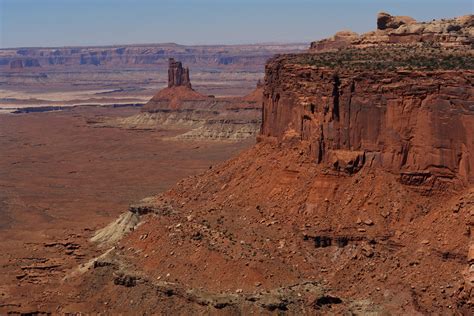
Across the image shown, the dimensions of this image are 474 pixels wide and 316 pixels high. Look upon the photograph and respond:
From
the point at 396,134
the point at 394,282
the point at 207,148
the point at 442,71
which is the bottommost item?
the point at 207,148

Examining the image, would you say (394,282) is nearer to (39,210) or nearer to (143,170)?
(39,210)

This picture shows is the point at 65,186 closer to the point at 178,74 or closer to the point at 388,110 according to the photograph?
the point at 388,110

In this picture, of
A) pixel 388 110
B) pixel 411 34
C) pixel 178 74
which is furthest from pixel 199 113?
pixel 388 110

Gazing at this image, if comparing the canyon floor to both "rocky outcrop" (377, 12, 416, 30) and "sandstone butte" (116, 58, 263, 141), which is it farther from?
"rocky outcrop" (377, 12, 416, 30)

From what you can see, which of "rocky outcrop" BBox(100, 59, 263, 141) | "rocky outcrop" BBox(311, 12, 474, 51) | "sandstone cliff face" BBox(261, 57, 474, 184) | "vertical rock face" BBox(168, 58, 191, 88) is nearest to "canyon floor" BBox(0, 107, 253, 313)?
"rocky outcrop" BBox(100, 59, 263, 141)

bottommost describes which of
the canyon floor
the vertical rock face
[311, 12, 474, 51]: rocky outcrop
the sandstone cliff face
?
the canyon floor

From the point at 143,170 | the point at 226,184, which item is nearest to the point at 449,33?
the point at 226,184

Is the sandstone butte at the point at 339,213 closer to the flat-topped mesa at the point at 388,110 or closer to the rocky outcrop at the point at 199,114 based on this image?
the flat-topped mesa at the point at 388,110
